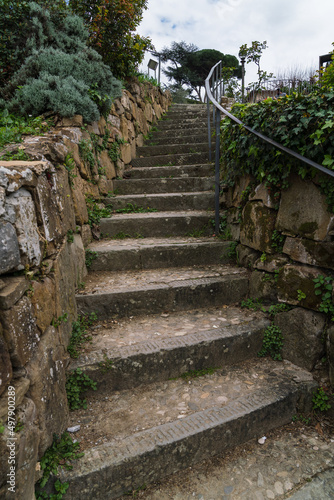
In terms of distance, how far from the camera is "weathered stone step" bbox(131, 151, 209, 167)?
4.50 meters

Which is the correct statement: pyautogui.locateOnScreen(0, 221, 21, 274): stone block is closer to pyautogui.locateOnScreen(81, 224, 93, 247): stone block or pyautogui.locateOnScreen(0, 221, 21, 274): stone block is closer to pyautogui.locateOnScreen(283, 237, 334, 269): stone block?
pyautogui.locateOnScreen(81, 224, 93, 247): stone block

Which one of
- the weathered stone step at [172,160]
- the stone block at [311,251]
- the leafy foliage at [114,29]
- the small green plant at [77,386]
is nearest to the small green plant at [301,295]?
the stone block at [311,251]

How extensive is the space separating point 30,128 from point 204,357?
2386mm

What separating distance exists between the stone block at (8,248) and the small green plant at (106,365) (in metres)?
0.93

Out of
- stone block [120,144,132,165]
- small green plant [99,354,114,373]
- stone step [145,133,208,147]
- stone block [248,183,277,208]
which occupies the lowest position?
small green plant [99,354,114,373]

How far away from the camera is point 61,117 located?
122 inches

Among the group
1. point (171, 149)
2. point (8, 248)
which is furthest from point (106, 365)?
point (171, 149)

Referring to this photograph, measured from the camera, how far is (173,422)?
1721mm

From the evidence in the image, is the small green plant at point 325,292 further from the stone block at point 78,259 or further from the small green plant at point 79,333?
the stone block at point 78,259

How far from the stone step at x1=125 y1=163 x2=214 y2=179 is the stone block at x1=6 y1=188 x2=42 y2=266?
2.94 meters

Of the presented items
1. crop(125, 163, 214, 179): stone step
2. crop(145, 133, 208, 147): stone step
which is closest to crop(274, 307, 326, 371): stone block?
crop(125, 163, 214, 179): stone step

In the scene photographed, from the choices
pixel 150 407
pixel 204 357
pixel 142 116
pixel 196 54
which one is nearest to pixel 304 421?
pixel 204 357

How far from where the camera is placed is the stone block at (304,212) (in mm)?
1990

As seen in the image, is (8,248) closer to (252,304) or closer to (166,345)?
(166,345)
